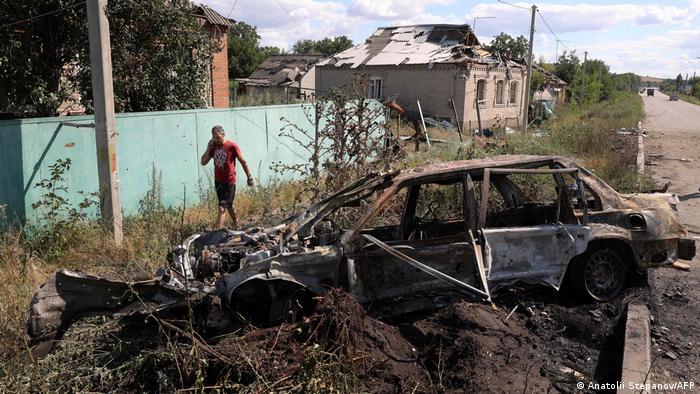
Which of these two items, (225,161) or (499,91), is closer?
(225,161)

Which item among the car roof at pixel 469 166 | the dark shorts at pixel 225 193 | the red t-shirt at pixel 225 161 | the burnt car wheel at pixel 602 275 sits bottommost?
the burnt car wheel at pixel 602 275

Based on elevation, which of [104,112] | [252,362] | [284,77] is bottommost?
[252,362]

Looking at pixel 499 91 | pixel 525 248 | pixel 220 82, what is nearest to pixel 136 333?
pixel 525 248

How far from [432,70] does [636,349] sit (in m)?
23.6

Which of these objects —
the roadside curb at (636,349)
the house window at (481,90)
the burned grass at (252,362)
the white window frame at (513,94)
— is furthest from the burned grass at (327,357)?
the white window frame at (513,94)

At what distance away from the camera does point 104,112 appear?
7.52 metres

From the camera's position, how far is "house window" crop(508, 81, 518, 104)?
33.5 m

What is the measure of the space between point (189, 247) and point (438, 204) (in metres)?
4.02

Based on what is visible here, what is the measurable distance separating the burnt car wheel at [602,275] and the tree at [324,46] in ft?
200

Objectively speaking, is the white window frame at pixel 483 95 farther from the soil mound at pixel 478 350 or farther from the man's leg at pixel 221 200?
the soil mound at pixel 478 350

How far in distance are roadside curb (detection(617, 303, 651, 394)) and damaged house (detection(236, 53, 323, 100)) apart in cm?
2545

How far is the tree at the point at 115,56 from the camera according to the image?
8672 millimetres

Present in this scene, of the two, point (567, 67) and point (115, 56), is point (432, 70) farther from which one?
point (567, 67)

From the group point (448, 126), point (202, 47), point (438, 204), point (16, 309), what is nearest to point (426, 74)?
point (448, 126)
